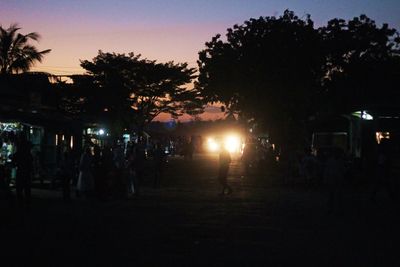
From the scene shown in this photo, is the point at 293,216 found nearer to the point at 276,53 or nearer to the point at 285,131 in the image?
the point at 276,53

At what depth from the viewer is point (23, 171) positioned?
1609 cm

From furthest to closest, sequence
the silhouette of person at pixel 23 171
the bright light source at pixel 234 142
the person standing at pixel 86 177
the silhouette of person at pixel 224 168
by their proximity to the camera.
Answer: the bright light source at pixel 234 142, the silhouette of person at pixel 224 168, the person standing at pixel 86 177, the silhouette of person at pixel 23 171

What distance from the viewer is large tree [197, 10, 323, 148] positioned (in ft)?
129

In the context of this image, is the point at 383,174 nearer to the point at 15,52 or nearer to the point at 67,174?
the point at 67,174

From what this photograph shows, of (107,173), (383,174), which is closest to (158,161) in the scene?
(107,173)

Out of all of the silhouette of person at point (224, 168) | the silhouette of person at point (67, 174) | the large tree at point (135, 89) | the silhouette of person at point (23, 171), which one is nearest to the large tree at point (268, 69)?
the large tree at point (135, 89)

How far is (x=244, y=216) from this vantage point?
1484cm

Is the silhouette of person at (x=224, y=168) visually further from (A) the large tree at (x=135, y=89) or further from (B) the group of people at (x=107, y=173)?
(A) the large tree at (x=135, y=89)

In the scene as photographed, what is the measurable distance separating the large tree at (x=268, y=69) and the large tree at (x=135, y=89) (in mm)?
10968

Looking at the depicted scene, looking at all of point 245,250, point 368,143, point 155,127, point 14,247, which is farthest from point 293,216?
point 155,127

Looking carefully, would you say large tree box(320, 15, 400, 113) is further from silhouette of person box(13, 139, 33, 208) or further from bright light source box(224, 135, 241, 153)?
bright light source box(224, 135, 241, 153)

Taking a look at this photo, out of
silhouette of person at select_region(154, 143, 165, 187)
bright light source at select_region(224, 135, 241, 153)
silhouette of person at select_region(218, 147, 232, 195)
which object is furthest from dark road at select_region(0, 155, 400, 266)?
bright light source at select_region(224, 135, 241, 153)

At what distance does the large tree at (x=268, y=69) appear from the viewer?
129 feet

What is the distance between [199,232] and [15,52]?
33.5 m
